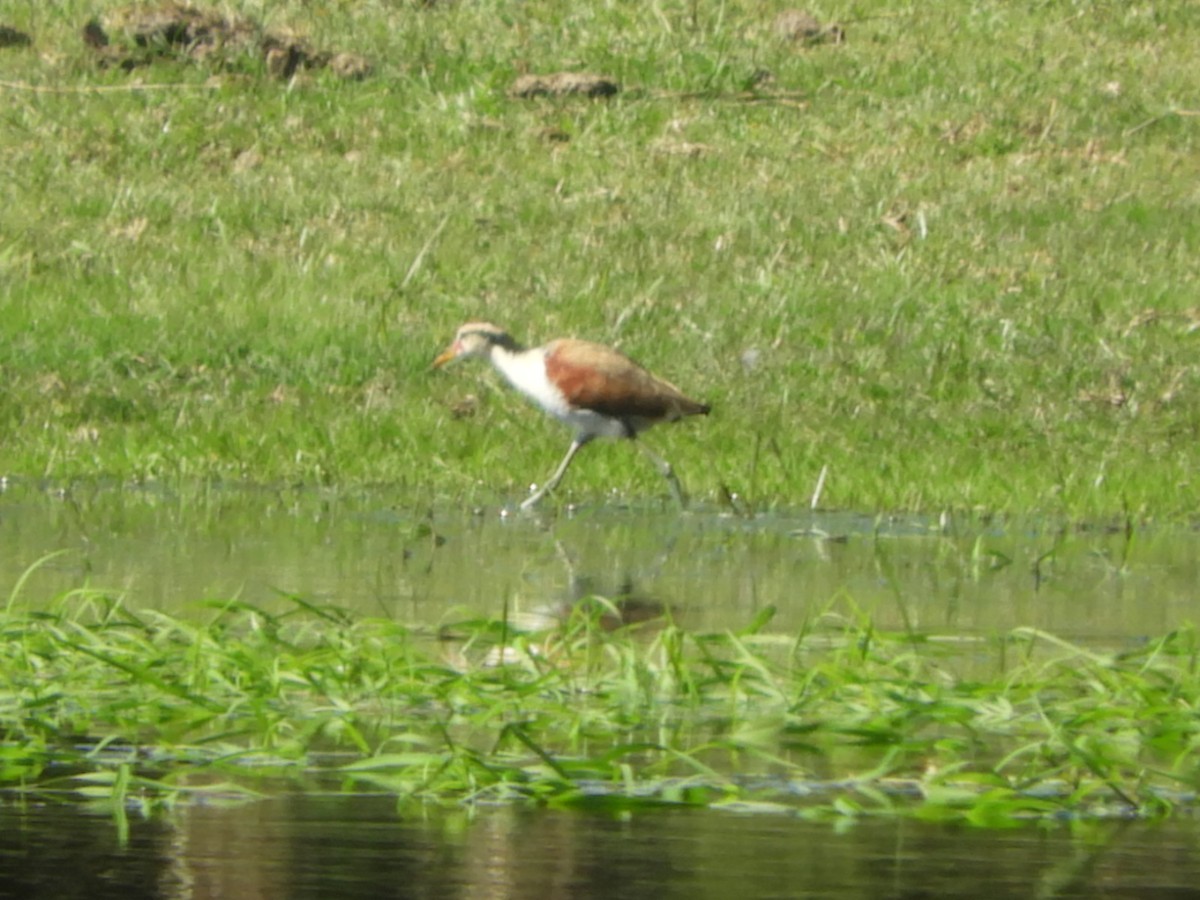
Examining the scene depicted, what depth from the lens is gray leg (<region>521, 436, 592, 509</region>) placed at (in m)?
12.3

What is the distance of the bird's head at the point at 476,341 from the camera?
44.8ft

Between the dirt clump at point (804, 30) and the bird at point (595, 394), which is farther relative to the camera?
the dirt clump at point (804, 30)

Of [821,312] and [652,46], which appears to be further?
[652,46]

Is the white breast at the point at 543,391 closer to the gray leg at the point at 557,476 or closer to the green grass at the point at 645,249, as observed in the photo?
the gray leg at the point at 557,476

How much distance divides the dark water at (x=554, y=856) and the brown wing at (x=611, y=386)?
763cm

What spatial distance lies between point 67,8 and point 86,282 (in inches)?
226

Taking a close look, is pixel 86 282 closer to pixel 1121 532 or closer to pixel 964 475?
pixel 964 475

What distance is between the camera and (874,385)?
14.6 metres

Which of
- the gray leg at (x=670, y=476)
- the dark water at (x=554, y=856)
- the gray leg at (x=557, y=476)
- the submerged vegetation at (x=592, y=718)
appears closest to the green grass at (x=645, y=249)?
the gray leg at (x=557, y=476)

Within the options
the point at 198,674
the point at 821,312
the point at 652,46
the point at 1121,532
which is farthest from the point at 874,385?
the point at 198,674

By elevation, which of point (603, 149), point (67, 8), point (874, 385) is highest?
point (67, 8)

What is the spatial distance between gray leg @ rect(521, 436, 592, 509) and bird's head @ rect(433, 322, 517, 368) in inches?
26.2

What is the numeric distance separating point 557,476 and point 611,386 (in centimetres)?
56

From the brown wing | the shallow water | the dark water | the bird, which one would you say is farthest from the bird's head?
the dark water
